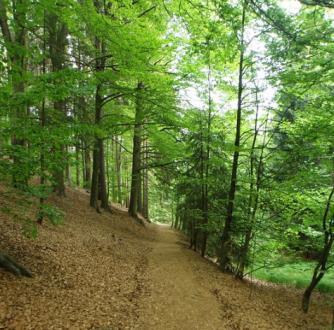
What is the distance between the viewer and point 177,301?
7672mm

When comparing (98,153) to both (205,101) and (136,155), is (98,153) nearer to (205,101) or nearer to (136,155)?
(136,155)

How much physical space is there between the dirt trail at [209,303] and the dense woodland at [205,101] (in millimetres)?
1058

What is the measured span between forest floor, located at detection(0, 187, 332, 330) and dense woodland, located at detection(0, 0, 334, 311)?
83 centimetres

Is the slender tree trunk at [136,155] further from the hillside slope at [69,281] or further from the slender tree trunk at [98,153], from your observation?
the hillside slope at [69,281]

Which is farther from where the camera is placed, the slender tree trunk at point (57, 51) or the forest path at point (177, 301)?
the slender tree trunk at point (57, 51)

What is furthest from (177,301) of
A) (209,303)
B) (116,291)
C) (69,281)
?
(69,281)

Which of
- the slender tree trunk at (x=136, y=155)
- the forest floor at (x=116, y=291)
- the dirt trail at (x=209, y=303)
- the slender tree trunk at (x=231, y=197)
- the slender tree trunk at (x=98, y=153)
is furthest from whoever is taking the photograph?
the slender tree trunk at (x=136, y=155)

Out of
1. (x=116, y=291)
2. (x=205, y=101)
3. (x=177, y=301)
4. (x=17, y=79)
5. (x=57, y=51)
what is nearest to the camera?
(x=17, y=79)

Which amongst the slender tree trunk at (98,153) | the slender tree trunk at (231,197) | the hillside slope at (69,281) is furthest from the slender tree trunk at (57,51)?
the slender tree trunk at (231,197)

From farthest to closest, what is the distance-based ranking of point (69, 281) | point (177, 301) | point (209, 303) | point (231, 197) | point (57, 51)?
→ point (57, 51) → point (231, 197) → point (209, 303) → point (177, 301) → point (69, 281)

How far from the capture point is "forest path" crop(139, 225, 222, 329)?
6529mm

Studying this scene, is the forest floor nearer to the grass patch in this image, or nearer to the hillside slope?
the hillside slope

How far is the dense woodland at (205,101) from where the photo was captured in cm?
539

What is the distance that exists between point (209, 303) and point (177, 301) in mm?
999
